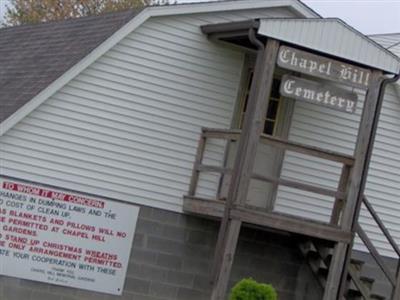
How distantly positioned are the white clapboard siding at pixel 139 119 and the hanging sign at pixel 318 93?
181 centimetres

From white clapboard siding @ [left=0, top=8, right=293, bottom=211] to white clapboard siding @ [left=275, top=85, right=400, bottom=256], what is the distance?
1.34m

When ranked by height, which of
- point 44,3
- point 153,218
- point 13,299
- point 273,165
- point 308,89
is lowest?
point 13,299

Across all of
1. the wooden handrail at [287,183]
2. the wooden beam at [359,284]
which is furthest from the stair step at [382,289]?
the wooden handrail at [287,183]

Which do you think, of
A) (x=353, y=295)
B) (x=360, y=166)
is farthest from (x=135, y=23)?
(x=353, y=295)

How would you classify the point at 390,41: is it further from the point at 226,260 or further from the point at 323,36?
the point at 226,260

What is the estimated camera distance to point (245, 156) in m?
16.1

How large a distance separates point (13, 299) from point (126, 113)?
10.8 ft

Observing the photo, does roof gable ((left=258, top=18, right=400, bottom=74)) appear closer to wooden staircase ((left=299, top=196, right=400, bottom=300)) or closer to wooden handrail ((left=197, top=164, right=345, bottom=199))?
wooden handrail ((left=197, top=164, right=345, bottom=199))

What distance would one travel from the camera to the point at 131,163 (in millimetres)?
17266

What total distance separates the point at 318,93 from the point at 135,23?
2993mm

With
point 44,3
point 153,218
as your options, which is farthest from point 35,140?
point 44,3

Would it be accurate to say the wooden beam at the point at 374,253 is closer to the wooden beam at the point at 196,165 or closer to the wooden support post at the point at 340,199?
the wooden support post at the point at 340,199

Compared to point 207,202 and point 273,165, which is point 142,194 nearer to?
point 207,202

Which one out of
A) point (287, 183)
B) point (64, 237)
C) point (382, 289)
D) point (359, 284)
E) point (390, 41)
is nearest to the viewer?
point (287, 183)
